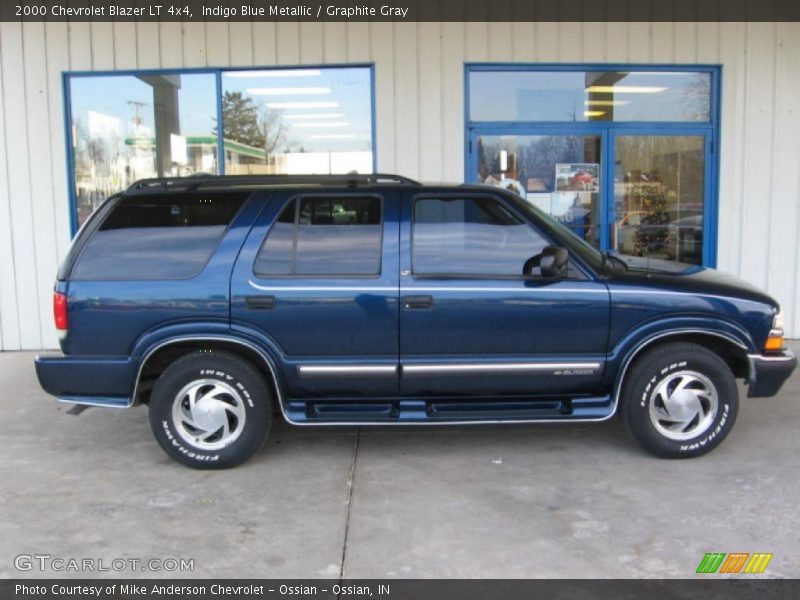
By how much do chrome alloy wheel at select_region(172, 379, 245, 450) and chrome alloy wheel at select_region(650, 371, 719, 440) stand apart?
2742mm

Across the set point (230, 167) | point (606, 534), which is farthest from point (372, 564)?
point (230, 167)

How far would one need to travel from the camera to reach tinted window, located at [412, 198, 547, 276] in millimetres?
5008

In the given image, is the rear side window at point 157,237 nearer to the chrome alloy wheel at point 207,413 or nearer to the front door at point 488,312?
the chrome alloy wheel at point 207,413

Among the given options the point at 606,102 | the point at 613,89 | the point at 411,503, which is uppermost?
the point at 613,89

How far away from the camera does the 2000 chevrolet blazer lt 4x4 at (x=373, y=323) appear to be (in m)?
A: 4.90

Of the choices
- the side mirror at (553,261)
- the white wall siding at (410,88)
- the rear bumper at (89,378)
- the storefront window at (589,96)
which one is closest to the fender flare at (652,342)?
the side mirror at (553,261)

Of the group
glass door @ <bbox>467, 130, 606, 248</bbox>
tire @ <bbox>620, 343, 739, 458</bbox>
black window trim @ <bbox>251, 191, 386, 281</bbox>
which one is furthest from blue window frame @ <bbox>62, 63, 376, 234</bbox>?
tire @ <bbox>620, 343, 739, 458</bbox>

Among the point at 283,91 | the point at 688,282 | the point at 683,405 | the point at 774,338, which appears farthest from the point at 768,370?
the point at 283,91

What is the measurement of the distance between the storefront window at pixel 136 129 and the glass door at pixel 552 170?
10.6 feet

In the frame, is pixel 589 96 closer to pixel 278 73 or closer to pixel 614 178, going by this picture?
pixel 614 178

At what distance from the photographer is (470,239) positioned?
5.05 m

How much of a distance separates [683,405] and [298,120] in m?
5.68

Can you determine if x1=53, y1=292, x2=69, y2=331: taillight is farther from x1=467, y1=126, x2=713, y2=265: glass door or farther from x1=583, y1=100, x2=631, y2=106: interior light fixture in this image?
x1=583, y1=100, x2=631, y2=106: interior light fixture

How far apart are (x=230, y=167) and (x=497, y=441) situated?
5024mm
